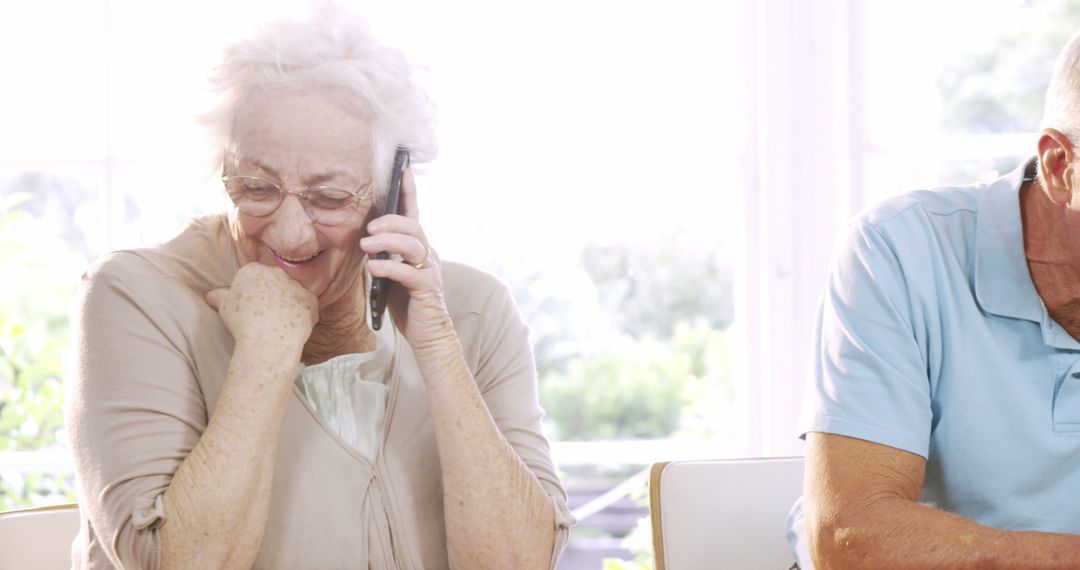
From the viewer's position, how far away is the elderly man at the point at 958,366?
1.40m

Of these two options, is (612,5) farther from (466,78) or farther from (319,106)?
(319,106)

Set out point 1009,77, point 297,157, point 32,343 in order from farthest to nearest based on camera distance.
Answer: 1. point 32,343
2. point 1009,77
3. point 297,157

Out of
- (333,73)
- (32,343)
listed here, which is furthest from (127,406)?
(32,343)

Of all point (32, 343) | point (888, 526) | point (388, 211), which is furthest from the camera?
point (32, 343)

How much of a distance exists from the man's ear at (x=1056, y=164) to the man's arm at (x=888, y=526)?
0.38 metres

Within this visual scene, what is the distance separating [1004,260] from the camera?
1.50 meters

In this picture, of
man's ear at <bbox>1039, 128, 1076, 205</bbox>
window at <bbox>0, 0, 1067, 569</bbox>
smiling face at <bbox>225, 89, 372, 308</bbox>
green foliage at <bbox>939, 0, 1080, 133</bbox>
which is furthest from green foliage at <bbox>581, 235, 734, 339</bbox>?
man's ear at <bbox>1039, 128, 1076, 205</bbox>

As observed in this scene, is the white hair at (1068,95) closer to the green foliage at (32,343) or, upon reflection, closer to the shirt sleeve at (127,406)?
the shirt sleeve at (127,406)

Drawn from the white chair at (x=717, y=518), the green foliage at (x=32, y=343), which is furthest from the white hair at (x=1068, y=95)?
the green foliage at (x=32, y=343)

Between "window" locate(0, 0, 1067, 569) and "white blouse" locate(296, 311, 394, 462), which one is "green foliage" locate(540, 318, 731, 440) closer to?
"window" locate(0, 0, 1067, 569)

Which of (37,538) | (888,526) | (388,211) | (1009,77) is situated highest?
(1009,77)

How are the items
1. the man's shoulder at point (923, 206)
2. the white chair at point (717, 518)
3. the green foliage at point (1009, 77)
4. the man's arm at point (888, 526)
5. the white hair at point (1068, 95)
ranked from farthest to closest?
the green foliage at point (1009, 77) < the white chair at point (717, 518) < the man's shoulder at point (923, 206) < the white hair at point (1068, 95) < the man's arm at point (888, 526)

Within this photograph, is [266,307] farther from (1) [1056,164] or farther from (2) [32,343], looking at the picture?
(2) [32,343]

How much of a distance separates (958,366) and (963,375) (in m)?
0.01
